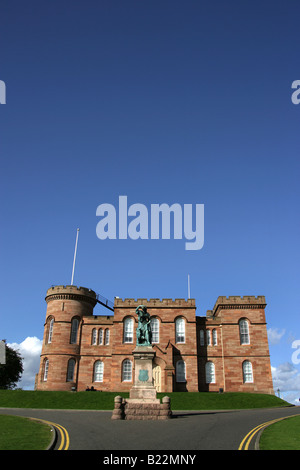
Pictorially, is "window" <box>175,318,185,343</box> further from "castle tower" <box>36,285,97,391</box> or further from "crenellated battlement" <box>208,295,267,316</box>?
"castle tower" <box>36,285,97,391</box>

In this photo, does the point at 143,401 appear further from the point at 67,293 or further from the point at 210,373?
the point at 67,293

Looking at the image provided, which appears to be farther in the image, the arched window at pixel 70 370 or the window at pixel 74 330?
the window at pixel 74 330

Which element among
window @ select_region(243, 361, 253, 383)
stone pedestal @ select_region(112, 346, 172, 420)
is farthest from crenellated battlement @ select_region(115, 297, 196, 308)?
stone pedestal @ select_region(112, 346, 172, 420)

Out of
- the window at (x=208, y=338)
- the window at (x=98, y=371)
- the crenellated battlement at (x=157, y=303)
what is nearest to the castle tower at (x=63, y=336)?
the window at (x=98, y=371)

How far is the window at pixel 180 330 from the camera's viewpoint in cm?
4425

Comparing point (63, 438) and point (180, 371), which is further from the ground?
point (180, 371)

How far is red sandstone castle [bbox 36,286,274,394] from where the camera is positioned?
42.6 m

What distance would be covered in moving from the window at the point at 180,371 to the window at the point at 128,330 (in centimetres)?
653

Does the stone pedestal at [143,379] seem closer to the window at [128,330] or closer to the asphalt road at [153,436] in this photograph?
the asphalt road at [153,436]

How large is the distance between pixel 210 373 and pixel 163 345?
6.97 meters

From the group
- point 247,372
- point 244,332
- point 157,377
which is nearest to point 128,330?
point 157,377

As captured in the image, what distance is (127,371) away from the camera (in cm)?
4300

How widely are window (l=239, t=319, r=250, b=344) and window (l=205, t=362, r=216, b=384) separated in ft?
16.2
